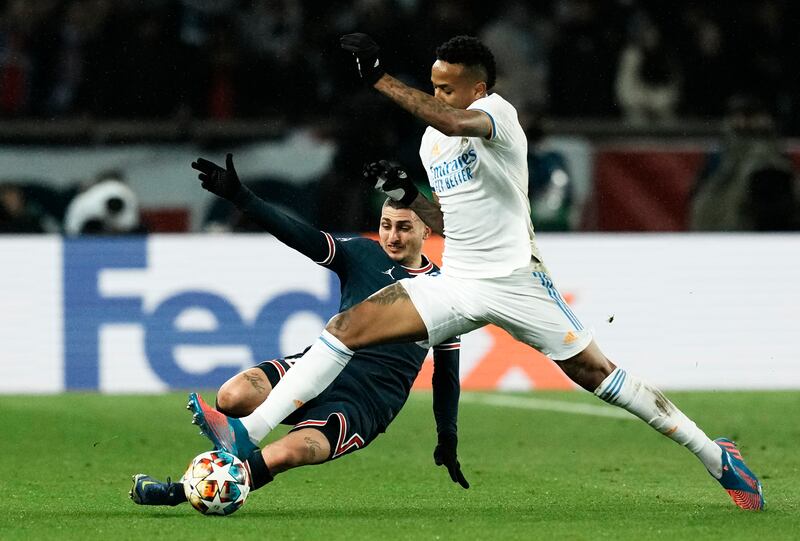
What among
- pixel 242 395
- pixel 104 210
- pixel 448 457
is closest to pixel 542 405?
pixel 104 210

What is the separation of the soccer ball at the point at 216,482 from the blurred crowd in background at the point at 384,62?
788 cm

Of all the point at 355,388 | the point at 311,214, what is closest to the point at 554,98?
the point at 311,214

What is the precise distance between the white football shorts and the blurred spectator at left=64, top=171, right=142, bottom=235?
779 centimetres

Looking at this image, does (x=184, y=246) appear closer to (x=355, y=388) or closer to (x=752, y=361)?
(x=752, y=361)

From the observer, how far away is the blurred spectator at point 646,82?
1588cm

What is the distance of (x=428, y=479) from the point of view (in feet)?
27.3

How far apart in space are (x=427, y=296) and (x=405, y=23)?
28.9ft

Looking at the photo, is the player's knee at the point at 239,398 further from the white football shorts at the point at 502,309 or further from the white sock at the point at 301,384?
the white football shorts at the point at 502,309

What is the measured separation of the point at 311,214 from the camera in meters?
14.6

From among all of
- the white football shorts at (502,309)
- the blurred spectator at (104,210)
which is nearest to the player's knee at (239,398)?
the white football shorts at (502,309)

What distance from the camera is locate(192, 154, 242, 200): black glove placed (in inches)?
267

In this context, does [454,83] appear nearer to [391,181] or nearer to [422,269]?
[391,181]

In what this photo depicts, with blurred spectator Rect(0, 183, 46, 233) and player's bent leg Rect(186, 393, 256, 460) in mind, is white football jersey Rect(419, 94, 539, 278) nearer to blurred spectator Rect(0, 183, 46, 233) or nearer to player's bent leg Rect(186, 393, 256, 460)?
player's bent leg Rect(186, 393, 256, 460)

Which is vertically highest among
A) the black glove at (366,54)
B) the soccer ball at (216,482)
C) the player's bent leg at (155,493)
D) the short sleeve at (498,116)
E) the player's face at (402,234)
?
the black glove at (366,54)
